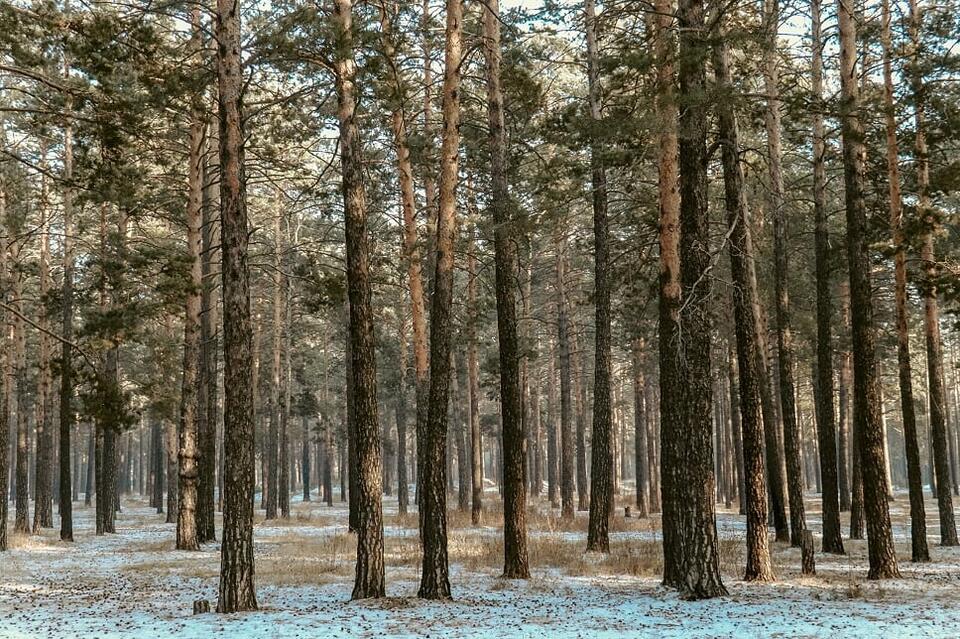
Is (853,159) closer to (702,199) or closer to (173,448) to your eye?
(702,199)

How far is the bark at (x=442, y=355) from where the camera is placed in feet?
32.3

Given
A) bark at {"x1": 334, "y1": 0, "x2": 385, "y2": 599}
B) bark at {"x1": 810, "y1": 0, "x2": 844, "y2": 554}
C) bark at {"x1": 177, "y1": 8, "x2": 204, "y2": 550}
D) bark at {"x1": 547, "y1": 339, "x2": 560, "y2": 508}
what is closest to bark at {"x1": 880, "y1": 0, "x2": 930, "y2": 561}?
bark at {"x1": 810, "y1": 0, "x2": 844, "y2": 554}

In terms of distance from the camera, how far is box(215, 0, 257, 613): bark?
9.00 meters

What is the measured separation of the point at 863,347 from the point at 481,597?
7039 millimetres

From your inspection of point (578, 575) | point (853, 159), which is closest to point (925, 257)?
point (853, 159)

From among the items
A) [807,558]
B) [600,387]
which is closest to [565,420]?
[600,387]

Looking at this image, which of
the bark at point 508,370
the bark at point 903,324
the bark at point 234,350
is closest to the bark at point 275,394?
the bark at point 508,370

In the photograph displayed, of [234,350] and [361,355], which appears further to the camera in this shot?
[361,355]

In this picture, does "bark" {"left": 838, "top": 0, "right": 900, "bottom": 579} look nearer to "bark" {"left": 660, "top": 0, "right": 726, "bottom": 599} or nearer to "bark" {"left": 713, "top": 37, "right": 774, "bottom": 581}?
"bark" {"left": 713, "top": 37, "right": 774, "bottom": 581}

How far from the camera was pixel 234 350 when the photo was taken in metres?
9.06

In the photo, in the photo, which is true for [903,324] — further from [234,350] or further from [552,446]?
[552,446]

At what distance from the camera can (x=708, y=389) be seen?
980cm

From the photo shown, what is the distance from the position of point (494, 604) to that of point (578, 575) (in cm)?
289

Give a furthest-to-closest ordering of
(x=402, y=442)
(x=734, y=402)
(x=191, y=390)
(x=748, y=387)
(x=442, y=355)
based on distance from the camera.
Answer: (x=402, y=442)
(x=734, y=402)
(x=191, y=390)
(x=748, y=387)
(x=442, y=355)
